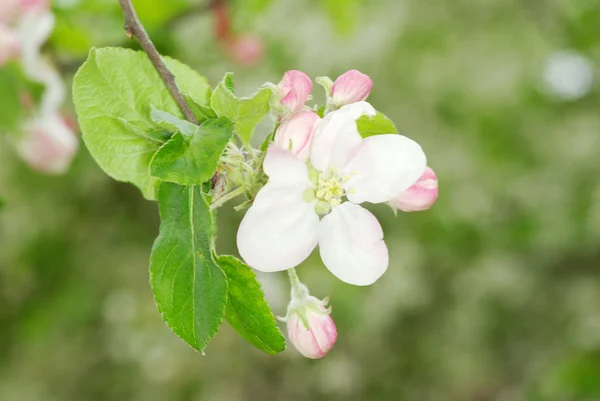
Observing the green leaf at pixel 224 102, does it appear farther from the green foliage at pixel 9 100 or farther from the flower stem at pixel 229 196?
the green foliage at pixel 9 100

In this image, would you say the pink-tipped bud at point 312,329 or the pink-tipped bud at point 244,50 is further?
the pink-tipped bud at point 244,50

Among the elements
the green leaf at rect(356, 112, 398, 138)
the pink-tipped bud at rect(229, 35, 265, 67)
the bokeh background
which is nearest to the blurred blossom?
the bokeh background

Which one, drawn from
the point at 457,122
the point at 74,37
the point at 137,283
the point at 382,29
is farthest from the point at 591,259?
the point at 74,37

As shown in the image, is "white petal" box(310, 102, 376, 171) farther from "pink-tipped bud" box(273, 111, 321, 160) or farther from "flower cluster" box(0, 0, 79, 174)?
"flower cluster" box(0, 0, 79, 174)

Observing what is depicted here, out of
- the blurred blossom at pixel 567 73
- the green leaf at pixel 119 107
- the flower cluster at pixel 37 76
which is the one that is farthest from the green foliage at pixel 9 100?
the blurred blossom at pixel 567 73

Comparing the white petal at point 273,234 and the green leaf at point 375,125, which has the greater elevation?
the green leaf at point 375,125

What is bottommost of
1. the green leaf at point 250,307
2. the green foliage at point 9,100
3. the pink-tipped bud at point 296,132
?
the green foliage at point 9,100

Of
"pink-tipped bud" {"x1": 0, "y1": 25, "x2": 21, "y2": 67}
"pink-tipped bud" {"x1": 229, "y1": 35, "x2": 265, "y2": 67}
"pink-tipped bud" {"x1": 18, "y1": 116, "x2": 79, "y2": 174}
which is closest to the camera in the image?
"pink-tipped bud" {"x1": 0, "y1": 25, "x2": 21, "y2": 67}

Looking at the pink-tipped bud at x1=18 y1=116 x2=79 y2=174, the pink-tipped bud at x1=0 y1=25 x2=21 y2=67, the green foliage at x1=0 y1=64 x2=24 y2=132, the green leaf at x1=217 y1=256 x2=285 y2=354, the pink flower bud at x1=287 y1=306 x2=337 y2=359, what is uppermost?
the green leaf at x1=217 y1=256 x2=285 y2=354
